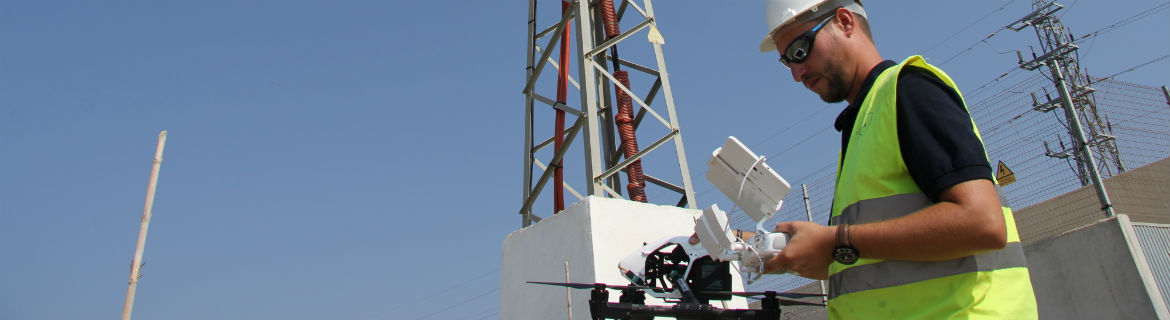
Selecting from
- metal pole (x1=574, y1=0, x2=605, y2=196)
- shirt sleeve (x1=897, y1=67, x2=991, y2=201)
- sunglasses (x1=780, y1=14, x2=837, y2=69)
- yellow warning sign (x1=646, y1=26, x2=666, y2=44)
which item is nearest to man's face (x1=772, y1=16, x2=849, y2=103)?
sunglasses (x1=780, y1=14, x2=837, y2=69)

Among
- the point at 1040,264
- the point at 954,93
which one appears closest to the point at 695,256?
the point at 954,93

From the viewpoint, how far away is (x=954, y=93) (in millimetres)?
1484

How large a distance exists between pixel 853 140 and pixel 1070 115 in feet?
27.8

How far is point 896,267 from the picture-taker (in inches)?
58.1

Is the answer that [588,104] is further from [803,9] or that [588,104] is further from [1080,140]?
[1080,140]

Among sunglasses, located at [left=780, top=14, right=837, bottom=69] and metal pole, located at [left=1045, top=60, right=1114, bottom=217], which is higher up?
metal pole, located at [left=1045, top=60, right=1114, bottom=217]

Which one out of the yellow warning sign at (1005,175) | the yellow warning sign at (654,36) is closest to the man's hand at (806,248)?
the yellow warning sign at (654,36)

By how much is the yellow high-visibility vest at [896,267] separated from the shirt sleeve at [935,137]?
3cm

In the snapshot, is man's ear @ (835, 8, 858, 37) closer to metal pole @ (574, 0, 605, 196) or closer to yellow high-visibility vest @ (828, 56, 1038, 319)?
yellow high-visibility vest @ (828, 56, 1038, 319)

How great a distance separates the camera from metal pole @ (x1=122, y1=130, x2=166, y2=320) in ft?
26.2

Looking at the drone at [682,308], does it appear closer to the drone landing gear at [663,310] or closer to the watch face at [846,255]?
the drone landing gear at [663,310]

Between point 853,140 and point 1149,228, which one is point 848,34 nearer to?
point 853,140

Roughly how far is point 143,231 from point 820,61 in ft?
28.0

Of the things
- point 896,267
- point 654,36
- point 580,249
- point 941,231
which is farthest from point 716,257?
point 654,36
